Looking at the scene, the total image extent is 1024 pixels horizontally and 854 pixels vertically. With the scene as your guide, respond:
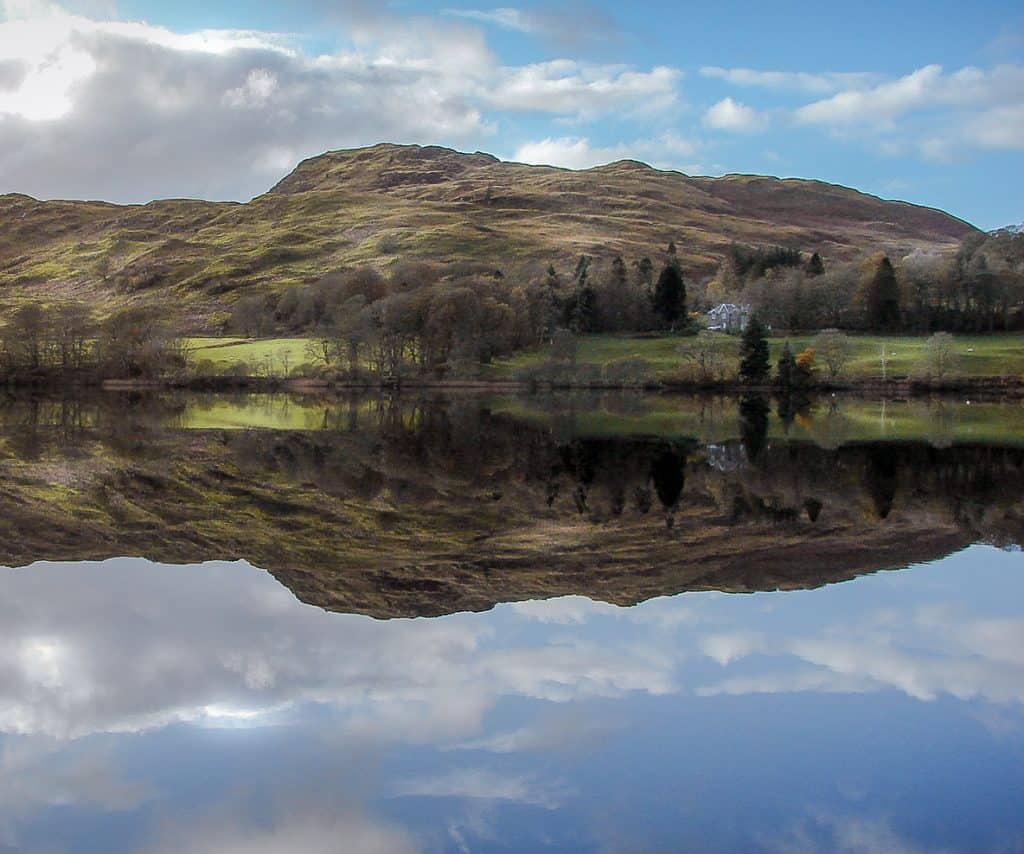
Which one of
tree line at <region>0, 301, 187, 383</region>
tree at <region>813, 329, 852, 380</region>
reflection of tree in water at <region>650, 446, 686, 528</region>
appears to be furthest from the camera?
tree line at <region>0, 301, 187, 383</region>

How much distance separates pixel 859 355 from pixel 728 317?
1911cm

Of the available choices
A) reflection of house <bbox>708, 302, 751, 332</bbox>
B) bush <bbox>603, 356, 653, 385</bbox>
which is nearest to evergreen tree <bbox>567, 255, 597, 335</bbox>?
reflection of house <bbox>708, 302, 751, 332</bbox>

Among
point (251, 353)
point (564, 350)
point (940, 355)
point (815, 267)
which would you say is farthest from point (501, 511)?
point (815, 267)

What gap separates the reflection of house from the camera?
363 feet

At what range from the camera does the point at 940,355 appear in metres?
87.2

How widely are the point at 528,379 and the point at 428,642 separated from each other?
80.5 meters

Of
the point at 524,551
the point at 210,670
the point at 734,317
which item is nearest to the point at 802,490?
the point at 524,551

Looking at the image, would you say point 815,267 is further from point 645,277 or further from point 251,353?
point 251,353

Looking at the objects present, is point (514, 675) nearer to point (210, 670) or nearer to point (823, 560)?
point (210, 670)

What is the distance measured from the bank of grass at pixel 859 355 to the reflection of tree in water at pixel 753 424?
10.0 metres

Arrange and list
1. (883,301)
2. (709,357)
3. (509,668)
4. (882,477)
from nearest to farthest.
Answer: (509,668), (882,477), (709,357), (883,301)

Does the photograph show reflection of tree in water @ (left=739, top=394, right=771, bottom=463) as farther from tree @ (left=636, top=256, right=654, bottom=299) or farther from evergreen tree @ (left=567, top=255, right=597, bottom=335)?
tree @ (left=636, top=256, right=654, bottom=299)

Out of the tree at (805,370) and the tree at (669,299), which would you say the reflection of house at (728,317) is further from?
the tree at (805,370)

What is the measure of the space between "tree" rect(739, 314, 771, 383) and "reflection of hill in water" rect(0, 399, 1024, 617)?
4793 cm
